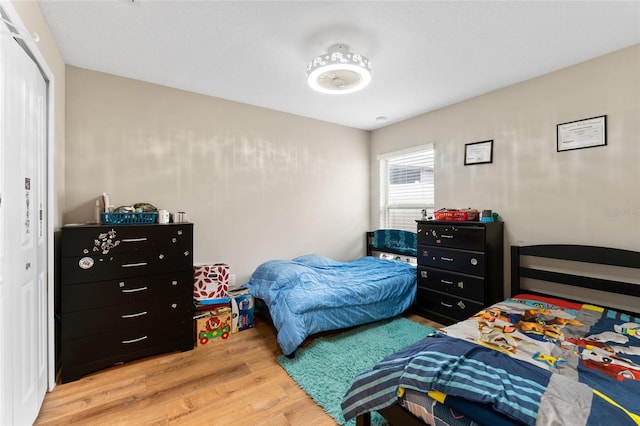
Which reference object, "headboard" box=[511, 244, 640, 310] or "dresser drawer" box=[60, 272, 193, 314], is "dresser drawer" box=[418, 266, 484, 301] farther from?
"dresser drawer" box=[60, 272, 193, 314]

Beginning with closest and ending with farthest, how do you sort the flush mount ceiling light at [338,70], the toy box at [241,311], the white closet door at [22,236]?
the white closet door at [22,236]
the flush mount ceiling light at [338,70]
the toy box at [241,311]

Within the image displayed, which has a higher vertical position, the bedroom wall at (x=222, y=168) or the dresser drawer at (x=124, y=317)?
the bedroom wall at (x=222, y=168)

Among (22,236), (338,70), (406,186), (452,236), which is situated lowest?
(452,236)

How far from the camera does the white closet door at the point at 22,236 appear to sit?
1312 mm

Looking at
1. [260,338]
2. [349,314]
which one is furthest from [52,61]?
[349,314]

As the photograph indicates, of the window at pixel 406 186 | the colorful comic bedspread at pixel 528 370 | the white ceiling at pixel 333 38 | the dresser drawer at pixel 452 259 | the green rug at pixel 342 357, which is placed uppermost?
the white ceiling at pixel 333 38

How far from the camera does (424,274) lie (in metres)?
3.29

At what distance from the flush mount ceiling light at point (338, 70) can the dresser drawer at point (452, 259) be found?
1916 mm

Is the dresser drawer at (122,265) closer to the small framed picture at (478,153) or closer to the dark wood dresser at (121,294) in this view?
the dark wood dresser at (121,294)

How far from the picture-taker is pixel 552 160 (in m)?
2.66

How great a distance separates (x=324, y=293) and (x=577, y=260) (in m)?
2.21

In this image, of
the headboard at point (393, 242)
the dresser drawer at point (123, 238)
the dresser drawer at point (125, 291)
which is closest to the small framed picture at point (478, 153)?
the headboard at point (393, 242)

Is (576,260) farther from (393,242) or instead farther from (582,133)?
(393,242)

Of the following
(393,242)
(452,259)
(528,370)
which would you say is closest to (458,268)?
(452,259)
